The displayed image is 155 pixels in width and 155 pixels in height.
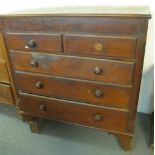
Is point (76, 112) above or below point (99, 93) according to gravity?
below

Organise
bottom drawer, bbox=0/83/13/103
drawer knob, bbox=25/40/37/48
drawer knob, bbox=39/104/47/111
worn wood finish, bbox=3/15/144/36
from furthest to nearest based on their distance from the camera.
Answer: bottom drawer, bbox=0/83/13/103, drawer knob, bbox=39/104/47/111, drawer knob, bbox=25/40/37/48, worn wood finish, bbox=3/15/144/36

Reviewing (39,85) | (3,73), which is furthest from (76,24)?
(3,73)

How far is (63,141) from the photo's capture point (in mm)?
1732

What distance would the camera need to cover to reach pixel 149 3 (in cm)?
153

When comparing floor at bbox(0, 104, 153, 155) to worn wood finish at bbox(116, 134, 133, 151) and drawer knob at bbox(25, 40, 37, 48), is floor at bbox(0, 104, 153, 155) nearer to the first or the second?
worn wood finish at bbox(116, 134, 133, 151)

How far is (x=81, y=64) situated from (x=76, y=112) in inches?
15.9

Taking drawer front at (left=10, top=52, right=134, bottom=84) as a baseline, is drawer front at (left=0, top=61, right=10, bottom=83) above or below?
below

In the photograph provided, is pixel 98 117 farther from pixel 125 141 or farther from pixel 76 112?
pixel 125 141

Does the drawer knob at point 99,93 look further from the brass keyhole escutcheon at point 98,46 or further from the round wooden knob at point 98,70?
the brass keyhole escutcheon at point 98,46

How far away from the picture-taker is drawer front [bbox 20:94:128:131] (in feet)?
4.68

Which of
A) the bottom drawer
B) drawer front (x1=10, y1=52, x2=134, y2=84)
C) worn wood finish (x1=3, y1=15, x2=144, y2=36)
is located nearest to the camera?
worn wood finish (x1=3, y1=15, x2=144, y2=36)

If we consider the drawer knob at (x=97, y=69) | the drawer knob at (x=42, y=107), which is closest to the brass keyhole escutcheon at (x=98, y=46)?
the drawer knob at (x=97, y=69)

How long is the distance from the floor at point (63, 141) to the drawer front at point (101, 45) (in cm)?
84

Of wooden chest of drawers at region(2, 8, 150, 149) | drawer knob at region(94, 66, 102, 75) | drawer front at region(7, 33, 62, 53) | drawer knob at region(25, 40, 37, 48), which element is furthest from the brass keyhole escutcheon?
drawer knob at region(25, 40, 37, 48)
